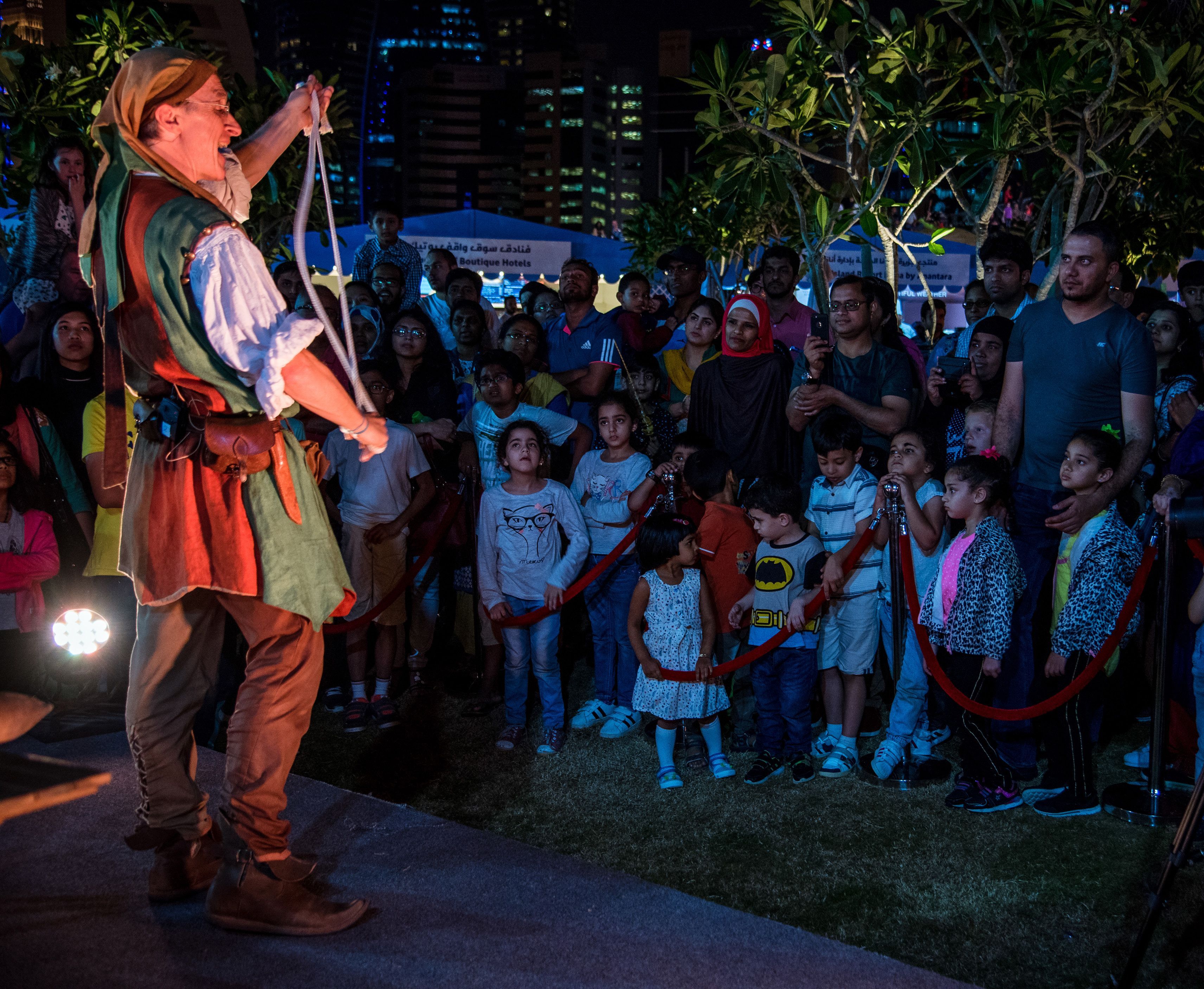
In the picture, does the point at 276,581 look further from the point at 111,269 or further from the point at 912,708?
the point at 912,708

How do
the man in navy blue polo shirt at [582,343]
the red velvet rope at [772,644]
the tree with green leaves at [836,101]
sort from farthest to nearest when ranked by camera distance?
the tree with green leaves at [836,101]
the man in navy blue polo shirt at [582,343]
the red velvet rope at [772,644]

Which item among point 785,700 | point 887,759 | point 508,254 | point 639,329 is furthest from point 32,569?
point 508,254

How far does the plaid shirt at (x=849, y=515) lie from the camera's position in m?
4.43

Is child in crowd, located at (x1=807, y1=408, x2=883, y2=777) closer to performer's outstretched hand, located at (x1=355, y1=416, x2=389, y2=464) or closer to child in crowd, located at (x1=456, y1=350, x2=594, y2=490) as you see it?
child in crowd, located at (x1=456, y1=350, x2=594, y2=490)

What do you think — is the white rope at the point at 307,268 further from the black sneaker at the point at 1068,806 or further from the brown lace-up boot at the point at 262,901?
the black sneaker at the point at 1068,806

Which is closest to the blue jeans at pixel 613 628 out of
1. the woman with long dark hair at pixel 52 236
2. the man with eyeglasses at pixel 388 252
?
the woman with long dark hair at pixel 52 236

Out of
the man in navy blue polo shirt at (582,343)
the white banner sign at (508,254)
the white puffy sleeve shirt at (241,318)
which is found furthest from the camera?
the white banner sign at (508,254)

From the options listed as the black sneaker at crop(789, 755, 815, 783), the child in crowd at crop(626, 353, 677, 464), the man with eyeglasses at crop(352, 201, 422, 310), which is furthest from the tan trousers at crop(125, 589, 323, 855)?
the man with eyeglasses at crop(352, 201, 422, 310)

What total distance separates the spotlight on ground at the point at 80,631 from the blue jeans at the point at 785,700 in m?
2.68

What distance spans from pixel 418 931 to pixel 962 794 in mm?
2171

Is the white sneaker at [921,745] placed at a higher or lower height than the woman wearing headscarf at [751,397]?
lower

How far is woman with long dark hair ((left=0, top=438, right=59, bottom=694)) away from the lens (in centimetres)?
452

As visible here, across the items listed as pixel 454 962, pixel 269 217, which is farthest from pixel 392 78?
pixel 454 962

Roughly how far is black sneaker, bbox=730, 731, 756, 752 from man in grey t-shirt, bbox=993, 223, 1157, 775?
103 centimetres
